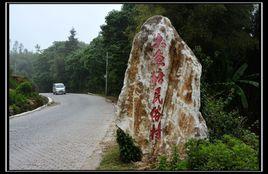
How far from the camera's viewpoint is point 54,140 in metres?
11.2

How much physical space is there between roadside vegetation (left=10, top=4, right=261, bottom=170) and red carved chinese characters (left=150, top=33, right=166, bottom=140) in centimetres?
60

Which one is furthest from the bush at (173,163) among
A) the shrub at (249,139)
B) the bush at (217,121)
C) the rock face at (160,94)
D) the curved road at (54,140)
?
the shrub at (249,139)

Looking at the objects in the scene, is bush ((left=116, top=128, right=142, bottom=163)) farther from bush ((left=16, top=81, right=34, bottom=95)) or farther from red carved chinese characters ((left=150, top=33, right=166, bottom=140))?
bush ((left=16, top=81, right=34, bottom=95))

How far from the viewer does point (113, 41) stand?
27.2m

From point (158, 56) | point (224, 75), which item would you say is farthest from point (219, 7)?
point (158, 56)

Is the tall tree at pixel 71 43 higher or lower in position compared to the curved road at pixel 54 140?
higher

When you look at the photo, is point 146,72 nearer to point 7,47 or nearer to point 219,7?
point 7,47

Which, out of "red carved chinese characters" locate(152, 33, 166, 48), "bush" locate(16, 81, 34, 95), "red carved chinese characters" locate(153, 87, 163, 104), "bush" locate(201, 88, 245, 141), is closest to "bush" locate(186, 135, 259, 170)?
"red carved chinese characters" locate(153, 87, 163, 104)

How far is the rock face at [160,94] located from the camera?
8117mm

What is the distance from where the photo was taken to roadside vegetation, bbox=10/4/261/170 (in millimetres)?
7496

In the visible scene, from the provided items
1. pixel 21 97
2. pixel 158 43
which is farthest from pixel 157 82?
pixel 21 97

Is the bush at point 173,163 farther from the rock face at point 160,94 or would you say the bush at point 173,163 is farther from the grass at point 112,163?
the grass at point 112,163

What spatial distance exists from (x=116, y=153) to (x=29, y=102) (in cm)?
1261

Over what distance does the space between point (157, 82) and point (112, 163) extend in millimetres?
1860
